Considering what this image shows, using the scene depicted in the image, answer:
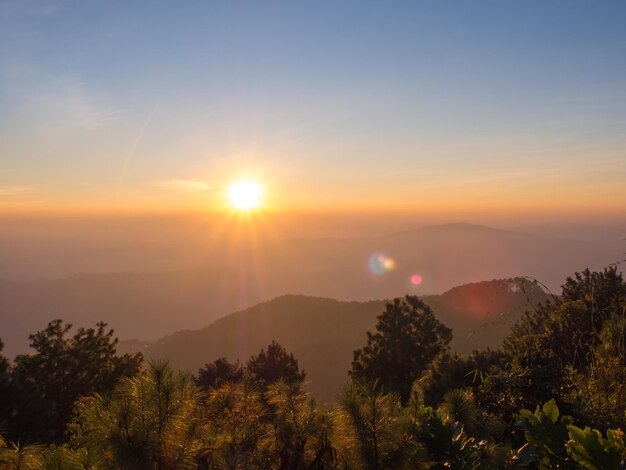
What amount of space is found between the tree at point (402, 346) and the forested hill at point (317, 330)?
165 feet

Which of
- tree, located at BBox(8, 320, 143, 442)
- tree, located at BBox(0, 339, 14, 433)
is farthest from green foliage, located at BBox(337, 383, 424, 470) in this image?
tree, located at BBox(0, 339, 14, 433)

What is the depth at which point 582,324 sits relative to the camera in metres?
18.9

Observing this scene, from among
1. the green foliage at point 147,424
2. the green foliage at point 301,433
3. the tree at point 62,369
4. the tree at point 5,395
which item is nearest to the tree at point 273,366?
the tree at point 62,369

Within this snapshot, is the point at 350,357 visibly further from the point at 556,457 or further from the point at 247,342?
the point at 556,457

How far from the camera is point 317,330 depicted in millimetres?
124875

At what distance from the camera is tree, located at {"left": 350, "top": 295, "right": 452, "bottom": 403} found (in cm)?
2650

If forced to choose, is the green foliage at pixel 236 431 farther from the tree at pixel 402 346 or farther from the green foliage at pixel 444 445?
the tree at pixel 402 346

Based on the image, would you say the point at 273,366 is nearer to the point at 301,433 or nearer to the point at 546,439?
the point at 301,433

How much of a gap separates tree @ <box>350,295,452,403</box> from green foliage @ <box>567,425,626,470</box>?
24.0m

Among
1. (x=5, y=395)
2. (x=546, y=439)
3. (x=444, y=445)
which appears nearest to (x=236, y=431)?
(x=444, y=445)

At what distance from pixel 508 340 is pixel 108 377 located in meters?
25.9

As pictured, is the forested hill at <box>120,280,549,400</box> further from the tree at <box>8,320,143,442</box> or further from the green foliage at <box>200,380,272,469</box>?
the green foliage at <box>200,380,272,469</box>

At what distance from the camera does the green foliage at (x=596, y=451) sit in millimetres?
2617

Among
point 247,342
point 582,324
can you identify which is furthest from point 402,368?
point 247,342
